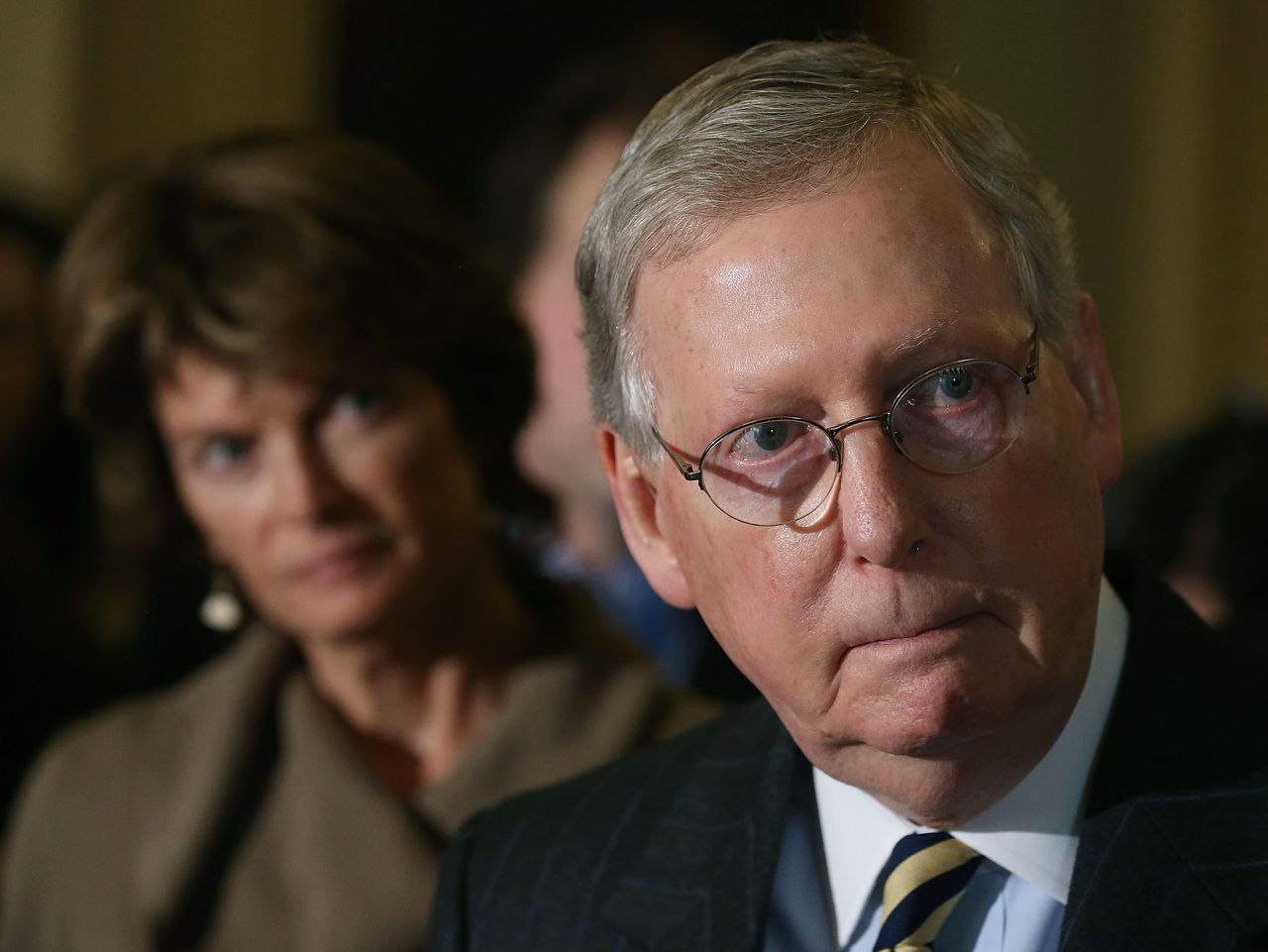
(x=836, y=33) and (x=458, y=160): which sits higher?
(x=836, y=33)

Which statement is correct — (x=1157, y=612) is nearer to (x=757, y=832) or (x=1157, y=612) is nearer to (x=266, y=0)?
(x=757, y=832)

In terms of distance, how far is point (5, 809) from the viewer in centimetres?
297

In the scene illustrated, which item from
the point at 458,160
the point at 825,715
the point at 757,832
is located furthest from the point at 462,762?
the point at 458,160

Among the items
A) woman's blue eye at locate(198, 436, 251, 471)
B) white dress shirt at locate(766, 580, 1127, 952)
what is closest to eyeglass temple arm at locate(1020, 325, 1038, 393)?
white dress shirt at locate(766, 580, 1127, 952)

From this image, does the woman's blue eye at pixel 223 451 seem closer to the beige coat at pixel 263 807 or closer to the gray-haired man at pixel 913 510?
the beige coat at pixel 263 807

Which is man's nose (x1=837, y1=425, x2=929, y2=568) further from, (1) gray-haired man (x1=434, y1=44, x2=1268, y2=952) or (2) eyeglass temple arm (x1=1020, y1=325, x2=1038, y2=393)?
(2) eyeglass temple arm (x1=1020, y1=325, x2=1038, y2=393)

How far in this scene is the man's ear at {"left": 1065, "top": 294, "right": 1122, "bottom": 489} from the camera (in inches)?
55.5

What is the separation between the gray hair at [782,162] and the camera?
133 centimetres

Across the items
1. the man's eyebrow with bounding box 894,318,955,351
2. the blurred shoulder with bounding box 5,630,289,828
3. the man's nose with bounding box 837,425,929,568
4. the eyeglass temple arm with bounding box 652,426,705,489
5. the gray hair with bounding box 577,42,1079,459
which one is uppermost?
the gray hair with bounding box 577,42,1079,459

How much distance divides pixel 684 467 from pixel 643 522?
0.19m

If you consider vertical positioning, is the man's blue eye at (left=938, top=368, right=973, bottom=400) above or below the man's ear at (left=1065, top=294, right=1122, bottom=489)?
above

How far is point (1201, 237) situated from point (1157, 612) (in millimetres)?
4908

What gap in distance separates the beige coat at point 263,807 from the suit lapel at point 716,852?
560mm

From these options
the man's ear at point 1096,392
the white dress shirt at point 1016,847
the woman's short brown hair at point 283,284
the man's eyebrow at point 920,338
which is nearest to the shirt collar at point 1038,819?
the white dress shirt at point 1016,847
